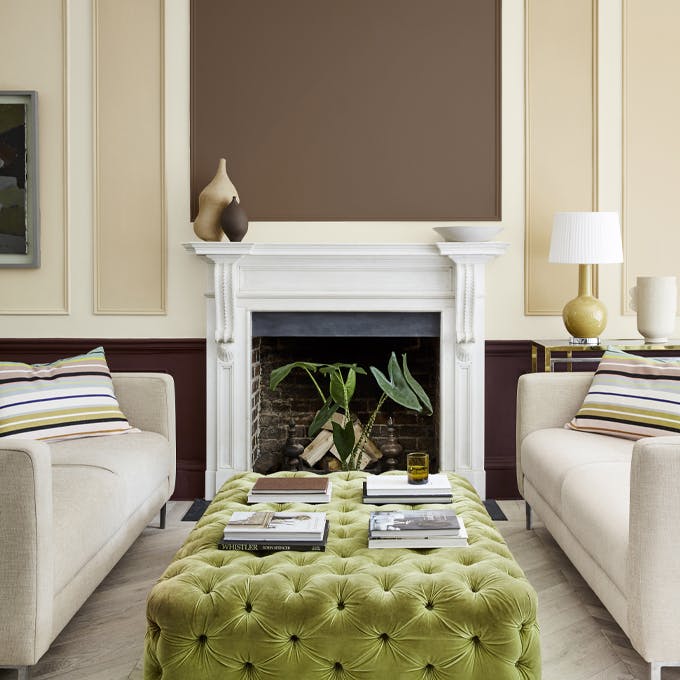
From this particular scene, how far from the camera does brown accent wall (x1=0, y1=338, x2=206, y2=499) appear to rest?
406cm

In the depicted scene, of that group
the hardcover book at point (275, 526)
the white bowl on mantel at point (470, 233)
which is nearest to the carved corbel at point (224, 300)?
the white bowl on mantel at point (470, 233)

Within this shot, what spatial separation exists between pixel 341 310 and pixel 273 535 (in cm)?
207

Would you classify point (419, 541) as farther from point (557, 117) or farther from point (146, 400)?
point (557, 117)

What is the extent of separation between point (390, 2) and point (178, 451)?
2.50 metres

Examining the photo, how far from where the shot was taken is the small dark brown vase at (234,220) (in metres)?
3.77

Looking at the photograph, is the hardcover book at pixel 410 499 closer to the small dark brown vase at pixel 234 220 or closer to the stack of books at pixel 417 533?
the stack of books at pixel 417 533

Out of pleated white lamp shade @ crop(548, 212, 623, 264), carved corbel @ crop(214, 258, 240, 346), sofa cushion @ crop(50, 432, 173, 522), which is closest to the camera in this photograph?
sofa cushion @ crop(50, 432, 173, 522)

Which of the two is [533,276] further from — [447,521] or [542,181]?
[447,521]

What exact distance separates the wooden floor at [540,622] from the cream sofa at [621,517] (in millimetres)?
154

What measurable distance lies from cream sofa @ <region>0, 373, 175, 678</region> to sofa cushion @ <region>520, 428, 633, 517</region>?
146cm

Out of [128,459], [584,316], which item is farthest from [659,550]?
[584,316]

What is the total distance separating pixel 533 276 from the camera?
4047 millimetres

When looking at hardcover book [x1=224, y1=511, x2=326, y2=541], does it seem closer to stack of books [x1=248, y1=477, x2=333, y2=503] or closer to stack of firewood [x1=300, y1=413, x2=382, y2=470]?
stack of books [x1=248, y1=477, x2=333, y2=503]

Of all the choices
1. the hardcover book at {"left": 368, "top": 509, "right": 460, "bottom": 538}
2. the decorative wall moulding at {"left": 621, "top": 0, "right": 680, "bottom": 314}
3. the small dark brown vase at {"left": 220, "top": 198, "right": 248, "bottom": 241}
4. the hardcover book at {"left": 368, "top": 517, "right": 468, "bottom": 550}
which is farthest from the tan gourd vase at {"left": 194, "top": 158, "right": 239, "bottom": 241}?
the hardcover book at {"left": 368, "top": 517, "right": 468, "bottom": 550}
